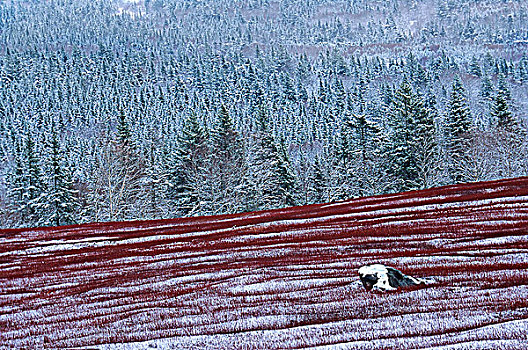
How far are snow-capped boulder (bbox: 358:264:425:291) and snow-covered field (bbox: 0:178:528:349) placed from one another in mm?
310

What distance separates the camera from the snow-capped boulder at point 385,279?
11.7 metres

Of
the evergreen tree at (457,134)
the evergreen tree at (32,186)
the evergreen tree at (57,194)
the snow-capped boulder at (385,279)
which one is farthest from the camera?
the evergreen tree at (32,186)

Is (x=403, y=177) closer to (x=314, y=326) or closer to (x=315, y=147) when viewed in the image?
(x=314, y=326)

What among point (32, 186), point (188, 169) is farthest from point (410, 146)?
point (32, 186)

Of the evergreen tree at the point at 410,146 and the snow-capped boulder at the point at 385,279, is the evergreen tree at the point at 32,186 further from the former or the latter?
the snow-capped boulder at the point at 385,279

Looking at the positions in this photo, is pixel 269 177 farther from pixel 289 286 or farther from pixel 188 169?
pixel 289 286

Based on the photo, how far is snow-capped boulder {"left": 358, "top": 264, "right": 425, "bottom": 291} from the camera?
1173 cm

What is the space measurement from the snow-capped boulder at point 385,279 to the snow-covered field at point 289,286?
0.31m

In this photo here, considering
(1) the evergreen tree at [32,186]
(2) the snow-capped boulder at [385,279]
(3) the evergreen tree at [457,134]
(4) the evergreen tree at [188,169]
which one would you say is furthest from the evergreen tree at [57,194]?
(2) the snow-capped boulder at [385,279]

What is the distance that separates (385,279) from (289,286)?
2605mm

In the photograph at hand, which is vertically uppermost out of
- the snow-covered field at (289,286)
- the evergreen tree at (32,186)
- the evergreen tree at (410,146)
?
the snow-covered field at (289,286)

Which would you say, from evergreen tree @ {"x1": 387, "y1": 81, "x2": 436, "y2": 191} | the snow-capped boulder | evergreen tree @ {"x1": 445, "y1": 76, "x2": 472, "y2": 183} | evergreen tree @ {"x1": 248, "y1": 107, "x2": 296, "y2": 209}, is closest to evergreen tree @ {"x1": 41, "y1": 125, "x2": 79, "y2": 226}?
evergreen tree @ {"x1": 248, "y1": 107, "x2": 296, "y2": 209}

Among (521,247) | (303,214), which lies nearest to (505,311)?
(521,247)

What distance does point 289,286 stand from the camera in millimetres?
13070
